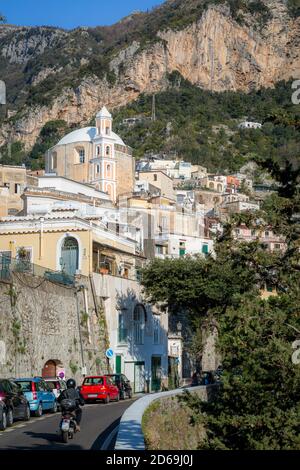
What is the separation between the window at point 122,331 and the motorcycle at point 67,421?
30950 millimetres

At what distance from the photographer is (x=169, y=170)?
158000 mm

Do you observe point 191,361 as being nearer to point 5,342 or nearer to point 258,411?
point 5,342

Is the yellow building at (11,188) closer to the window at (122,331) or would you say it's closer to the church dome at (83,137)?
the church dome at (83,137)

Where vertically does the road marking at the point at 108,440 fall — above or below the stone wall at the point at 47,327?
below

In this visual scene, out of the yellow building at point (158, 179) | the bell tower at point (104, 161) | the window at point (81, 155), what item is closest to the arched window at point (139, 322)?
the bell tower at point (104, 161)

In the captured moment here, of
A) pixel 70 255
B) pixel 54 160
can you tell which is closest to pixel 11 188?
pixel 54 160

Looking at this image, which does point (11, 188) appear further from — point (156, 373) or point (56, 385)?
point (56, 385)

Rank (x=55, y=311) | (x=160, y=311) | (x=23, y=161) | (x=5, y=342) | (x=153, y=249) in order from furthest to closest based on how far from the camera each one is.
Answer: (x=23, y=161) < (x=153, y=249) < (x=160, y=311) < (x=55, y=311) < (x=5, y=342)

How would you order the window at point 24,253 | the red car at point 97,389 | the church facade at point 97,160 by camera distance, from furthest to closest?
the church facade at point 97,160, the window at point 24,253, the red car at point 97,389

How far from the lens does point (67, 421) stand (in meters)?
20.9

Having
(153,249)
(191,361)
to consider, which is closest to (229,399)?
(191,361)

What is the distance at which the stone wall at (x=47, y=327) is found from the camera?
3634cm

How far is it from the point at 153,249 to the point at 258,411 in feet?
165

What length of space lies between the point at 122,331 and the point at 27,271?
13330 millimetres
